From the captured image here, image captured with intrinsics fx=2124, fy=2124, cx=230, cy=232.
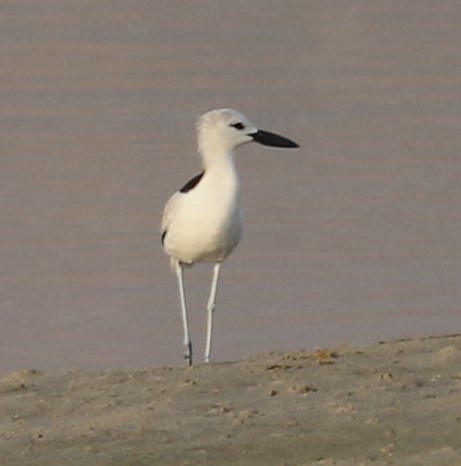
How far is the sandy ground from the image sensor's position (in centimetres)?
772

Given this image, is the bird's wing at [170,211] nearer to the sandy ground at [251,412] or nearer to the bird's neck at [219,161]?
the bird's neck at [219,161]

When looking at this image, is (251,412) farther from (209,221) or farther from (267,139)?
(267,139)

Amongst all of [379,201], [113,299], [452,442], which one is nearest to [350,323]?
[113,299]

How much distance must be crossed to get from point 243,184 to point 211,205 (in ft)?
16.8

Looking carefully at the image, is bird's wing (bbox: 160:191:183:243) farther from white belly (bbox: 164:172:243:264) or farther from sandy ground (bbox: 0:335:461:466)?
sandy ground (bbox: 0:335:461:466)

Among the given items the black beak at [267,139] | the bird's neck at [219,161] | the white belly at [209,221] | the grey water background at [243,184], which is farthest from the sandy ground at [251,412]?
the grey water background at [243,184]

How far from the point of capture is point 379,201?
53.3 ft

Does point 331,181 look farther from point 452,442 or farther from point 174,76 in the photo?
point 452,442

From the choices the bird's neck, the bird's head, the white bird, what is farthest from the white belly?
the bird's head

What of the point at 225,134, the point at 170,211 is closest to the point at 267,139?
the point at 225,134

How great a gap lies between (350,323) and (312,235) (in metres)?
1.82

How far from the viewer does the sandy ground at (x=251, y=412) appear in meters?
7.72

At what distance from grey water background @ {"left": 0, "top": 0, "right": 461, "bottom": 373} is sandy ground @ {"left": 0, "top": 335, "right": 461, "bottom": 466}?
348 centimetres

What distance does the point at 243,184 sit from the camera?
16734mm
